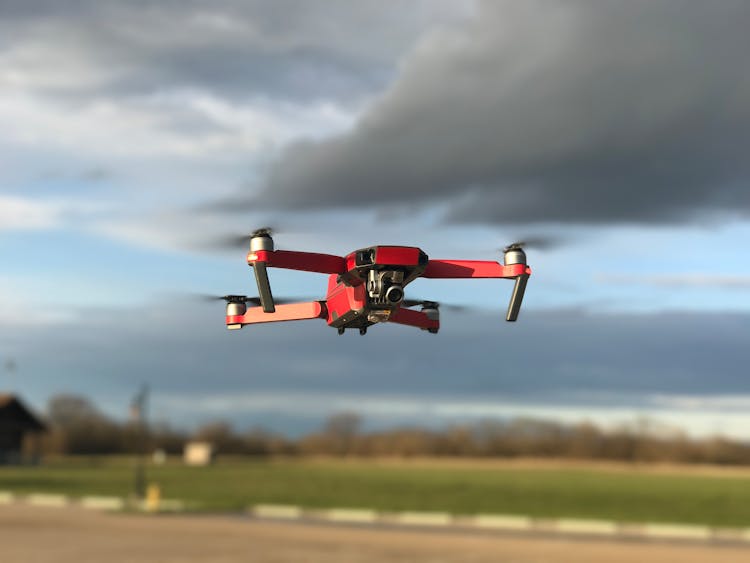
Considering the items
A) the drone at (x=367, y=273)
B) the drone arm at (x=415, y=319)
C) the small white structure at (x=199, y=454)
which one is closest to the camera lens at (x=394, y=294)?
the drone at (x=367, y=273)

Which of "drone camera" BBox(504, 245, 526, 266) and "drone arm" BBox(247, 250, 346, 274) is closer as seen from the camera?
"drone arm" BBox(247, 250, 346, 274)

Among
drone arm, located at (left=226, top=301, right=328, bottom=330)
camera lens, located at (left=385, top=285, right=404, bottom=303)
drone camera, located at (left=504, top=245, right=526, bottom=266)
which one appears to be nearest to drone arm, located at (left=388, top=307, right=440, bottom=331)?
drone arm, located at (left=226, top=301, right=328, bottom=330)

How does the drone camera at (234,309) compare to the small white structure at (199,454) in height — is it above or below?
above

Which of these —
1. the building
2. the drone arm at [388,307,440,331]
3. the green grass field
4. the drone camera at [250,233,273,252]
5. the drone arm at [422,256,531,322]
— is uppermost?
the drone camera at [250,233,273,252]

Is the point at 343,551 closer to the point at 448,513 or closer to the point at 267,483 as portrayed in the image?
the point at 448,513

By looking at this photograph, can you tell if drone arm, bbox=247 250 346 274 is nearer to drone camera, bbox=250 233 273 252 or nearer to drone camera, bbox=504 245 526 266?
drone camera, bbox=250 233 273 252

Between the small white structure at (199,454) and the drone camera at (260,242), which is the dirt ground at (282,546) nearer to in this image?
the drone camera at (260,242)
